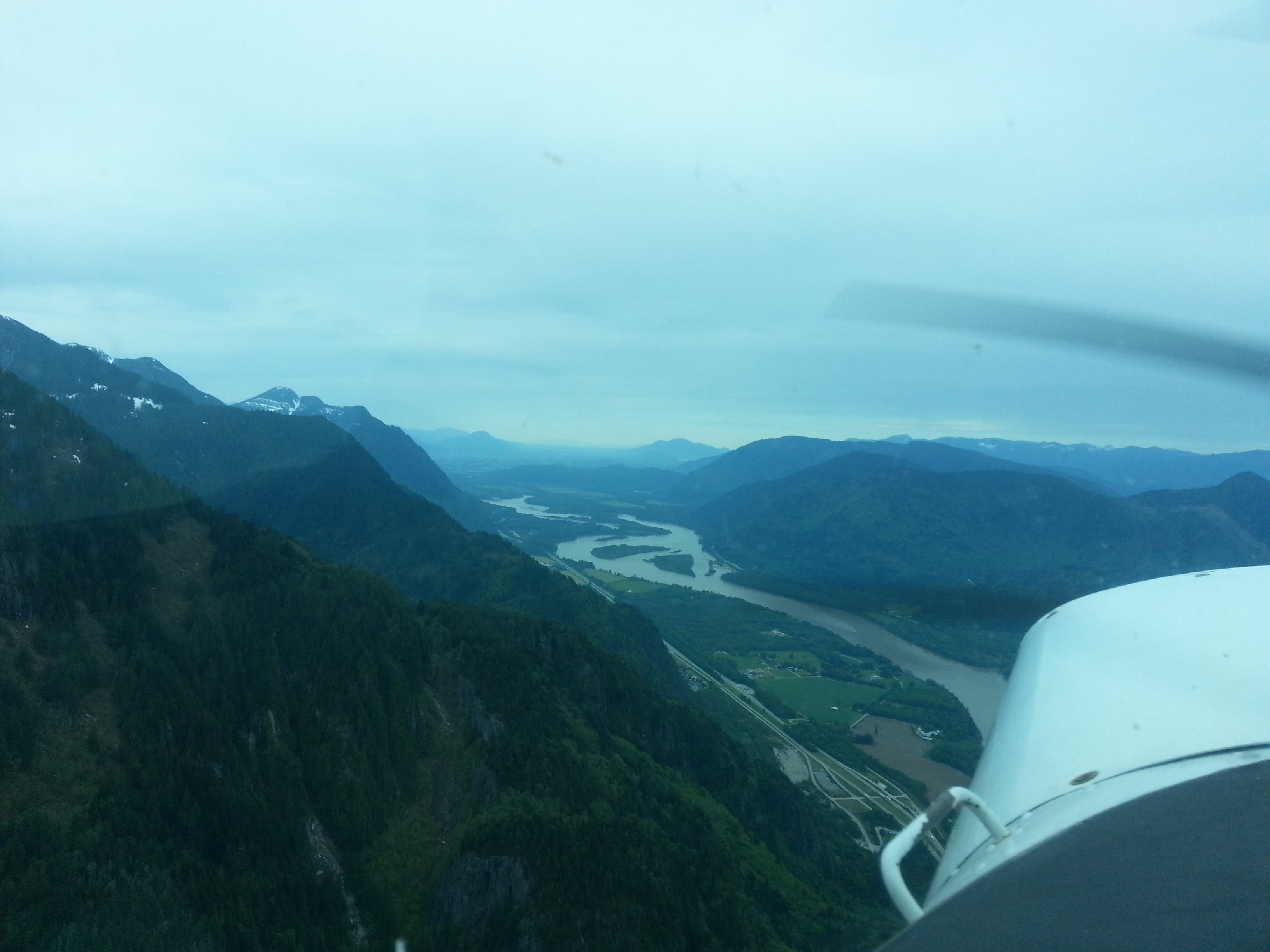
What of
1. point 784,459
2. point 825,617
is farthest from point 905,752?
point 784,459

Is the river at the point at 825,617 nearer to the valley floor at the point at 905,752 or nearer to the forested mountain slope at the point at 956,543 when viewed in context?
the forested mountain slope at the point at 956,543

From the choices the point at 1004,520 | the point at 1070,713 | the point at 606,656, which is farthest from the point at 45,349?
the point at 1070,713

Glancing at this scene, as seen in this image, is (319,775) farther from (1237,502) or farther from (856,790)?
(1237,502)

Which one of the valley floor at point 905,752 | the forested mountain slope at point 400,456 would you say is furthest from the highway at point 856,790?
the forested mountain slope at point 400,456

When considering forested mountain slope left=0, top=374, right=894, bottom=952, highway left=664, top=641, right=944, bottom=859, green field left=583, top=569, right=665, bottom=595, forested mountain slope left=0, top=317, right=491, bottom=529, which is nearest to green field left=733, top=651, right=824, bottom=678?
highway left=664, top=641, right=944, bottom=859

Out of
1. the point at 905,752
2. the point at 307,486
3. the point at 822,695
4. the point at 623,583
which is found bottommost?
the point at 822,695

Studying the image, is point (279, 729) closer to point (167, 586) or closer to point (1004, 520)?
point (167, 586)

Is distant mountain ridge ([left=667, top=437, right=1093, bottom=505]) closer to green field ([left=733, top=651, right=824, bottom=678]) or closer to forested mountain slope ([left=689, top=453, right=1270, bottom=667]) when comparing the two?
forested mountain slope ([left=689, top=453, right=1270, bottom=667])
